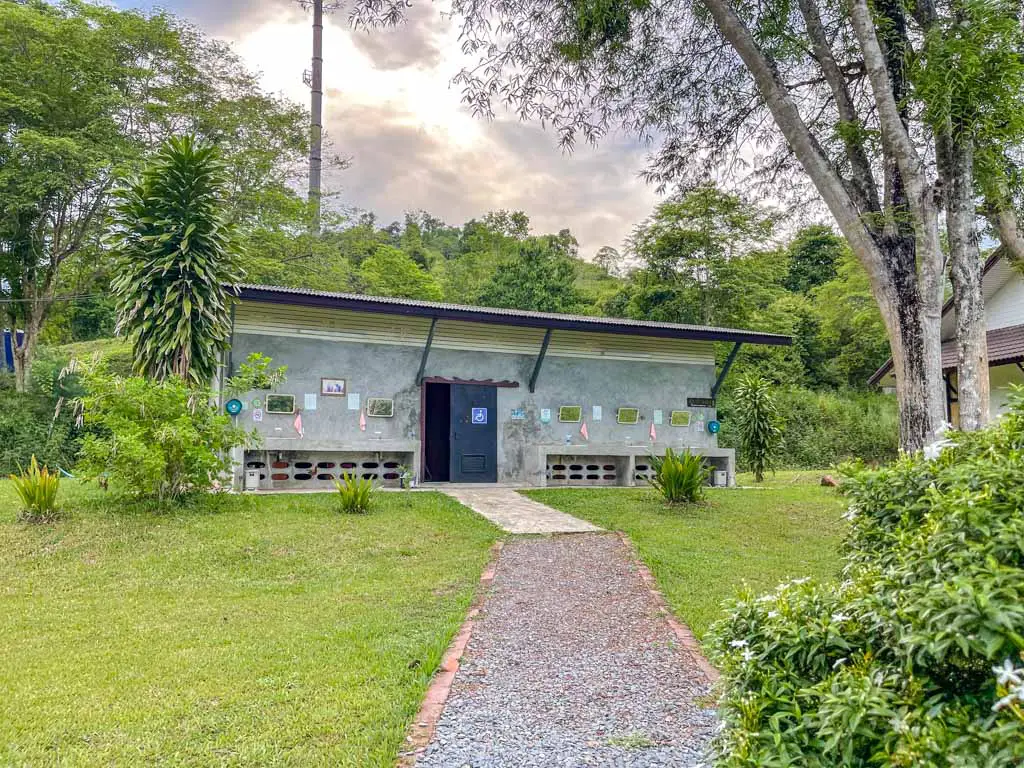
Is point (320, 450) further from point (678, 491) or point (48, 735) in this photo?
point (48, 735)

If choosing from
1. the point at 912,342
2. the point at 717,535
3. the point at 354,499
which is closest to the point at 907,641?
the point at 912,342

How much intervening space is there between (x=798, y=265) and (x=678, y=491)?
84.2 ft

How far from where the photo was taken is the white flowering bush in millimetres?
1261

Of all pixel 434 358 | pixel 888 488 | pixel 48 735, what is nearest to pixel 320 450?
pixel 434 358

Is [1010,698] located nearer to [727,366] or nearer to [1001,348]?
[727,366]

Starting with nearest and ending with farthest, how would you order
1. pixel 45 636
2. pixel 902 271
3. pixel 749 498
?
pixel 45 636 < pixel 902 271 < pixel 749 498

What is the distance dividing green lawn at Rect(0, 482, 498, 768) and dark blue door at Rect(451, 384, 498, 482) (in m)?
4.04

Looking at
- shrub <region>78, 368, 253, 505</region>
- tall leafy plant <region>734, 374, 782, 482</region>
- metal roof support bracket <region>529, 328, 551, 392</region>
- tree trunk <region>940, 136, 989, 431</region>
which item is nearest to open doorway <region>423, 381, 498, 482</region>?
metal roof support bracket <region>529, 328, 551, 392</region>

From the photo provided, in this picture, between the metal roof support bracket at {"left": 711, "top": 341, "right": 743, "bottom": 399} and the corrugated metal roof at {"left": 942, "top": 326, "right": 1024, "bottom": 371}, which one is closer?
the corrugated metal roof at {"left": 942, "top": 326, "right": 1024, "bottom": 371}

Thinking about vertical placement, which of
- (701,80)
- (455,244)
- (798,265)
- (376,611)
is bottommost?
(376,611)

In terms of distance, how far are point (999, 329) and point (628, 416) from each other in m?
8.94

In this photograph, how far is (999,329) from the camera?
47.7 ft

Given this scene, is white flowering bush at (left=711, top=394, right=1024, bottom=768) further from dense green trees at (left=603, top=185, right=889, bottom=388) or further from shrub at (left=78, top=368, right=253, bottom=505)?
dense green trees at (left=603, top=185, right=889, bottom=388)

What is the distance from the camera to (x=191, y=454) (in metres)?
7.37
